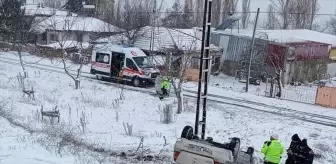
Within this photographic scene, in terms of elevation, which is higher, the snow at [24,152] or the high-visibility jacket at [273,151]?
the snow at [24,152]

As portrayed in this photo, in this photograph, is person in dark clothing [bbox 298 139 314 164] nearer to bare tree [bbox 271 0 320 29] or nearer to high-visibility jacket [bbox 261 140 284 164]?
high-visibility jacket [bbox 261 140 284 164]

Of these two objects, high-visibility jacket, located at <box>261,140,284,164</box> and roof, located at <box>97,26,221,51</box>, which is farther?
roof, located at <box>97,26,221,51</box>

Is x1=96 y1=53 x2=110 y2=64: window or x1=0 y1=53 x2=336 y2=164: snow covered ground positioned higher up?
x1=96 y1=53 x2=110 y2=64: window

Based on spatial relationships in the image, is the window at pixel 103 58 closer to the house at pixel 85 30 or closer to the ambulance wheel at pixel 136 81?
the ambulance wheel at pixel 136 81

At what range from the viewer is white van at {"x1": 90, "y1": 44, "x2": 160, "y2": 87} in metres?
28.6

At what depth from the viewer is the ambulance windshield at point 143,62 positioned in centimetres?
2878

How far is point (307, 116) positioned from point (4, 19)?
4049 cm

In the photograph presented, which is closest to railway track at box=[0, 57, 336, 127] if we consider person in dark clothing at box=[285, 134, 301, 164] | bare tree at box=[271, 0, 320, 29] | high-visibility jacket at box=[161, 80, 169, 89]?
high-visibility jacket at box=[161, 80, 169, 89]

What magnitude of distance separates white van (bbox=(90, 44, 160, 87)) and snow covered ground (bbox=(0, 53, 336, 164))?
7.24 feet

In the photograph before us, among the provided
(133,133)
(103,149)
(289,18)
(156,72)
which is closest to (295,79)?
(156,72)

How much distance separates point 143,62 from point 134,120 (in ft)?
33.3

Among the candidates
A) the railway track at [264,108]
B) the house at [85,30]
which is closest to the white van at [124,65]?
the railway track at [264,108]

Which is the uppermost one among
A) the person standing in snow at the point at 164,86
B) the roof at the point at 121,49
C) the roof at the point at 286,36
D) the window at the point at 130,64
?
the roof at the point at 286,36

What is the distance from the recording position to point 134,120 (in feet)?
64.1
